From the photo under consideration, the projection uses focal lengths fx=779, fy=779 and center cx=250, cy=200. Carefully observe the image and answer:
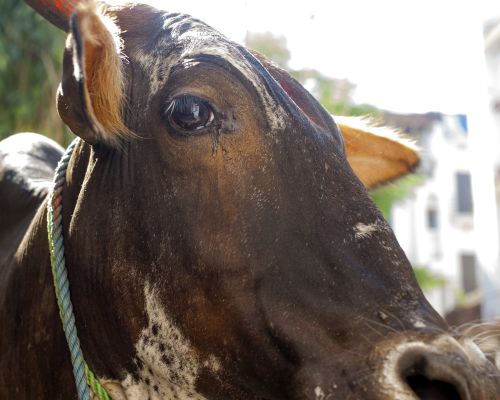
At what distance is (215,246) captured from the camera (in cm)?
218

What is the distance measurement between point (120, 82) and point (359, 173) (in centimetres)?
143

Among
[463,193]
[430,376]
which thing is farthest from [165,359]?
[463,193]

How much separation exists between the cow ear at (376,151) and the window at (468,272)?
39.4 m

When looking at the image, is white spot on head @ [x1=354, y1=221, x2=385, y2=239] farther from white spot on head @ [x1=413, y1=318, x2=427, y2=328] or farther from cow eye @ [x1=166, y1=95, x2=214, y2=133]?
cow eye @ [x1=166, y1=95, x2=214, y2=133]

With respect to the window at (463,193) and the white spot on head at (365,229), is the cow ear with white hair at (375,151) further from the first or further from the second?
the window at (463,193)

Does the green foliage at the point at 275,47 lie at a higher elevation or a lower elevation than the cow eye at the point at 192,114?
higher

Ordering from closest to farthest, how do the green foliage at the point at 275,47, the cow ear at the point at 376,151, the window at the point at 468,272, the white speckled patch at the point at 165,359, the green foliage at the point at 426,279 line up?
1. the white speckled patch at the point at 165,359
2. the cow ear at the point at 376,151
3. the green foliage at the point at 275,47
4. the green foliage at the point at 426,279
5. the window at the point at 468,272

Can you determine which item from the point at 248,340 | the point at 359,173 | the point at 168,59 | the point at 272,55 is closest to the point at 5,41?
the point at 272,55

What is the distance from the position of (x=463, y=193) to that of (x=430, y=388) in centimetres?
4136

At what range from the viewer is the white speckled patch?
223 centimetres

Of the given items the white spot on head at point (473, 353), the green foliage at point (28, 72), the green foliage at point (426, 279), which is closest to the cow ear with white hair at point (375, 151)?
the white spot on head at point (473, 353)

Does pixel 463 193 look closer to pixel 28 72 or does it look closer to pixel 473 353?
pixel 28 72

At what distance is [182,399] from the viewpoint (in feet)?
7.61

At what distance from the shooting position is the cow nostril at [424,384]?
186 centimetres
